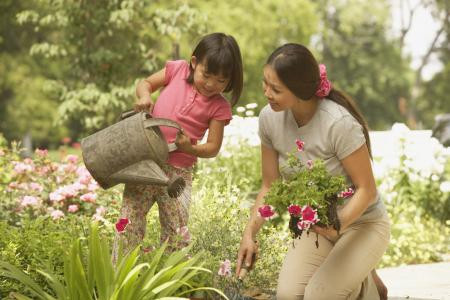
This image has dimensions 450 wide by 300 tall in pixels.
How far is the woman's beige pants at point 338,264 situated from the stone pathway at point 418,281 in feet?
2.45

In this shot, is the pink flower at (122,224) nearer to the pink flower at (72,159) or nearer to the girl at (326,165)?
the girl at (326,165)

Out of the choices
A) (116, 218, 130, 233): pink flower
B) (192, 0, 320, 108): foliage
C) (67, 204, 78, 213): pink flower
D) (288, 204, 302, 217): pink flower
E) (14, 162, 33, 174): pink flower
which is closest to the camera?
(288, 204, 302, 217): pink flower

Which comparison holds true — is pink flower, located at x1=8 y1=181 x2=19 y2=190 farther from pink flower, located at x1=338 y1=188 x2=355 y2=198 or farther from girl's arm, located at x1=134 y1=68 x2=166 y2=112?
pink flower, located at x1=338 y1=188 x2=355 y2=198

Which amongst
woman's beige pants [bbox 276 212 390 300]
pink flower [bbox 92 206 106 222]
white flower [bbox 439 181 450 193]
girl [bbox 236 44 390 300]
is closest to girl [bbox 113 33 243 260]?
girl [bbox 236 44 390 300]

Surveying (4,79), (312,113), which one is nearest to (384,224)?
(312,113)

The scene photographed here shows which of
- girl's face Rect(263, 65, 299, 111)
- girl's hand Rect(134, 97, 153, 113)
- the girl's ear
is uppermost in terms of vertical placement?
the girl's ear

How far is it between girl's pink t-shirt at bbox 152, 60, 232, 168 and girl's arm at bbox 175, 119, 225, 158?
43mm

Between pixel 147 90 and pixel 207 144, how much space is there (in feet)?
1.44

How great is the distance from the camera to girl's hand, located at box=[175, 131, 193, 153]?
3791 millimetres

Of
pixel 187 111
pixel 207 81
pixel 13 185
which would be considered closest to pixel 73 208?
pixel 13 185

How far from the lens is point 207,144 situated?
3980 millimetres

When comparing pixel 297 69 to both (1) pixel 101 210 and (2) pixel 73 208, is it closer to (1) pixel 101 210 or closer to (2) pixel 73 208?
(1) pixel 101 210

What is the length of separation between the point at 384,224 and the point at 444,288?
1255 millimetres

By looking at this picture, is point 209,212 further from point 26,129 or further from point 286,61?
point 26,129
